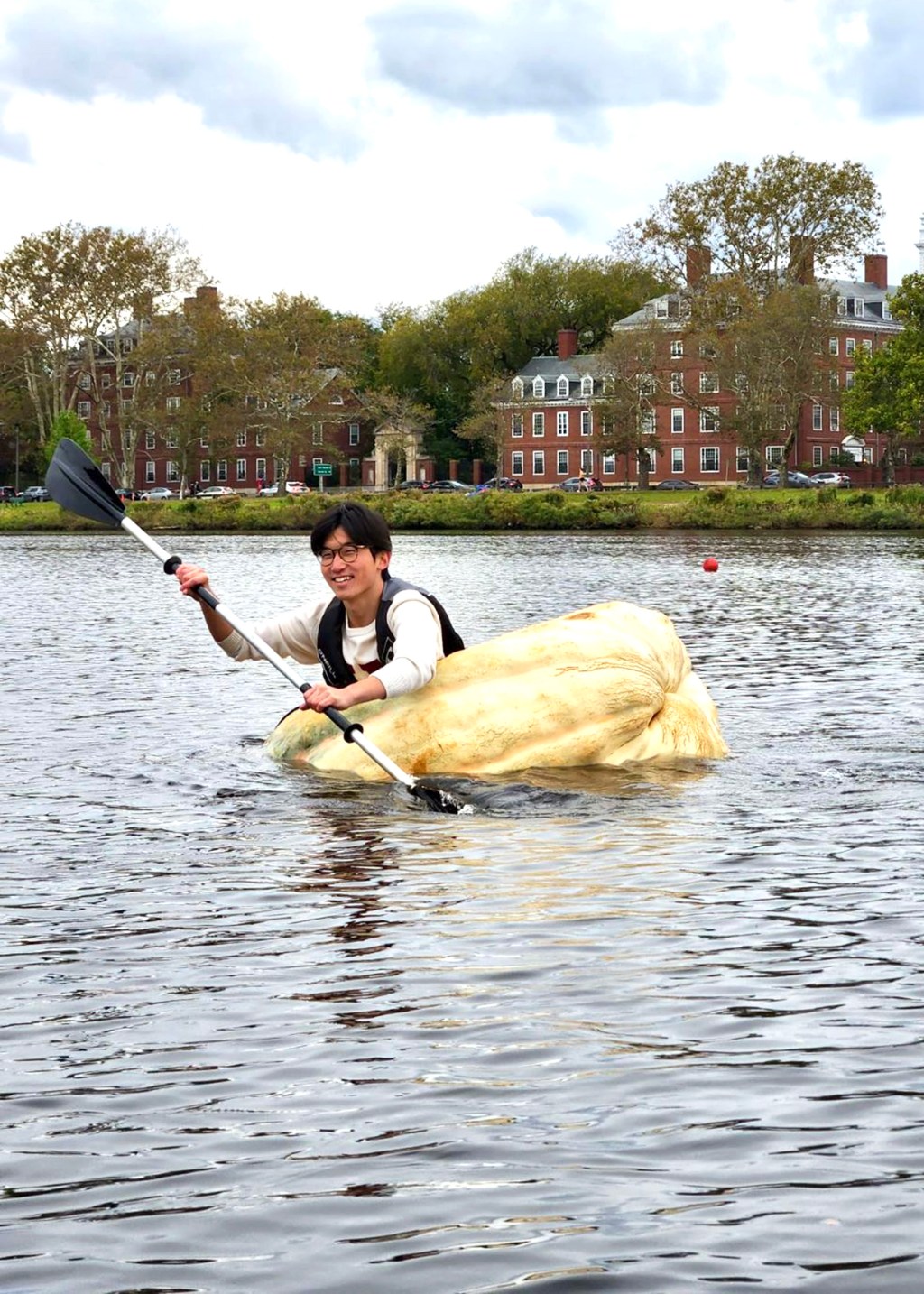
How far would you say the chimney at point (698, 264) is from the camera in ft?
290

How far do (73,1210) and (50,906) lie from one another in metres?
3.65

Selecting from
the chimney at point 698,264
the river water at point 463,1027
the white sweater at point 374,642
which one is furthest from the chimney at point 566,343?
the white sweater at point 374,642

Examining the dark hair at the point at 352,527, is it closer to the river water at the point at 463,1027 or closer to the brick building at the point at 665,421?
the river water at the point at 463,1027

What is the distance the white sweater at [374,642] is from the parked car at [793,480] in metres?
83.9

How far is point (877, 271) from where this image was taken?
12556 cm

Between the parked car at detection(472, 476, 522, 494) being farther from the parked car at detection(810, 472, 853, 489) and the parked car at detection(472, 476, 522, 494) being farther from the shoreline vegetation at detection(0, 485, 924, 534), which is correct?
the parked car at detection(810, 472, 853, 489)

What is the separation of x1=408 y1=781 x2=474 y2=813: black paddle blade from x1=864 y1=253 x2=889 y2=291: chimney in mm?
119403

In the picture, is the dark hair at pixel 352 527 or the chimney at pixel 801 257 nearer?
the dark hair at pixel 352 527

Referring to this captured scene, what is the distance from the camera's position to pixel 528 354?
126062 mm

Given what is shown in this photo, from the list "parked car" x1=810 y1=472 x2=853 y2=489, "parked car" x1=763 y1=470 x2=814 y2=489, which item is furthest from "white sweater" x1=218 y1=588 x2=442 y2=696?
"parked car" x1=810 y1=472 x2=853 y2=489

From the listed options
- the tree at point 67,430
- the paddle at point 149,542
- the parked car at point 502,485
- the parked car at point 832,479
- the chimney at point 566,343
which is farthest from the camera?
the chimney at point 566,343

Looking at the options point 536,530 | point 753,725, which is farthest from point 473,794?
point 536,530

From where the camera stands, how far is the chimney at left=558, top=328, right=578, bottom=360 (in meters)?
119

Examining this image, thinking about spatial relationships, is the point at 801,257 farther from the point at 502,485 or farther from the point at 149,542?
the point at 149,542
